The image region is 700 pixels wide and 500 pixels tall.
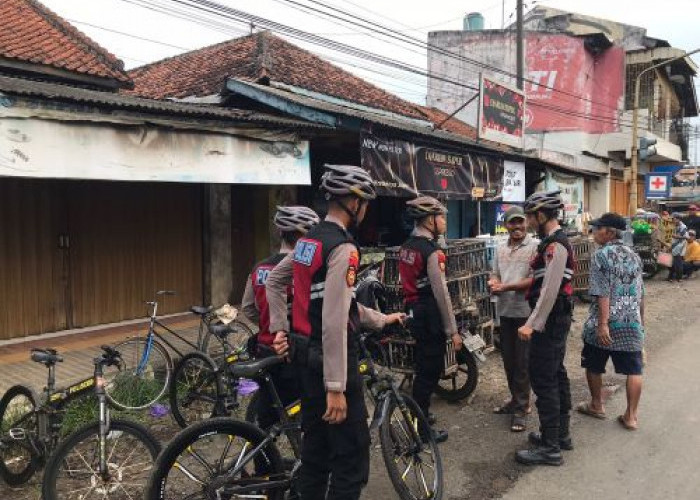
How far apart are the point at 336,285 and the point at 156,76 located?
14.5m

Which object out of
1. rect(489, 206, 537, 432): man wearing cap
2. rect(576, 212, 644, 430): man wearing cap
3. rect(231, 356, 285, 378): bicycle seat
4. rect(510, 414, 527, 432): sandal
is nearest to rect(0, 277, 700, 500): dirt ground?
rect(510, 414, 527, 432): sandal

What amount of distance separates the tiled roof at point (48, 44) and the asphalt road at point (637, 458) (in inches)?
363

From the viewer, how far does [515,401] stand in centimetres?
520

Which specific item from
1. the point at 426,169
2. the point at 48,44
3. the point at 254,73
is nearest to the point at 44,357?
the point at 426,169

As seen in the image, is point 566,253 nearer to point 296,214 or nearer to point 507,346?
point 507,346

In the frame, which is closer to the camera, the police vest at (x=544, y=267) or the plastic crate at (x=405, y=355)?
the police vest at (x=544, y=267)

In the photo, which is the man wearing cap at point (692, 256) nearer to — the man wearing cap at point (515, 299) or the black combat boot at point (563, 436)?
the man wearing cap at point (515, 299)

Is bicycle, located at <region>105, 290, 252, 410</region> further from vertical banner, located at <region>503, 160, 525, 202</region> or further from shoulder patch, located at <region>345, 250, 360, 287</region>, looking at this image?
vertical banner, located at <region>503, 160, 525, 202</region>

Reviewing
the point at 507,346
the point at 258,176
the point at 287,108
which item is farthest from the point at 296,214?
the point at 287,108

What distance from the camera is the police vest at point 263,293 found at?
398 cm

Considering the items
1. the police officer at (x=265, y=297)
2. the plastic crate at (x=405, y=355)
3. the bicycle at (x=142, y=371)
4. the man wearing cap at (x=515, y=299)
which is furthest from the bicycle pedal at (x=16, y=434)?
the man wearing cap at (x=515, y=299)

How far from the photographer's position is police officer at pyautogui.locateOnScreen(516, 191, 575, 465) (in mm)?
4289

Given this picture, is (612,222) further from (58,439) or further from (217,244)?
(217,244)

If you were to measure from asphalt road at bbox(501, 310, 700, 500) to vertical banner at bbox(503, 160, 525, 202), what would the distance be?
24.1 ft
